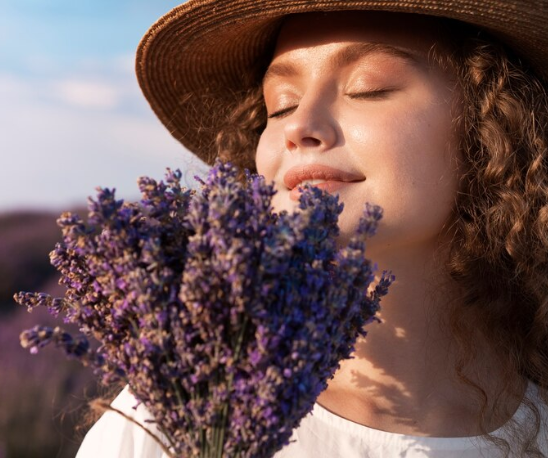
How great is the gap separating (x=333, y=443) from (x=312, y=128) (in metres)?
0.89

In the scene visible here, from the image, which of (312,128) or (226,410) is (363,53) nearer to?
(312,128)

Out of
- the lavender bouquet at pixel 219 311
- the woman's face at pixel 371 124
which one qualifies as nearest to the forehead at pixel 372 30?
the woman's face at pixel 371 124

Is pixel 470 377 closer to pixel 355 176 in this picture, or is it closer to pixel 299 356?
pixel 355 176

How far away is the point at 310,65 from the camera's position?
1994 mm

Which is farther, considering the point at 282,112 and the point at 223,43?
the point at 223,43

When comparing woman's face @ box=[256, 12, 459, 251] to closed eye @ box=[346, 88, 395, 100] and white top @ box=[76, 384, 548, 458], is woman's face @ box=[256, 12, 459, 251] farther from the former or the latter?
white top @ box=[76, 384, 548, 458]

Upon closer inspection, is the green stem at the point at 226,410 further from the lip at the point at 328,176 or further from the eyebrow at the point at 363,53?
the eyebrow at the point at 363,53

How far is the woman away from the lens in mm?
1878

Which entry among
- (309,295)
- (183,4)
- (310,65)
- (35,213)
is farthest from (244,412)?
(35,213)

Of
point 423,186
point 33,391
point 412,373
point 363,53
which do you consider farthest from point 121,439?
point 33,391

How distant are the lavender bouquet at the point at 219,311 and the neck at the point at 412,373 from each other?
0.89m

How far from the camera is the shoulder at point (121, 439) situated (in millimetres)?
1990

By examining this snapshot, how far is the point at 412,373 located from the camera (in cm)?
208

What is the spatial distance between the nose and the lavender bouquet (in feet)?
2.17
